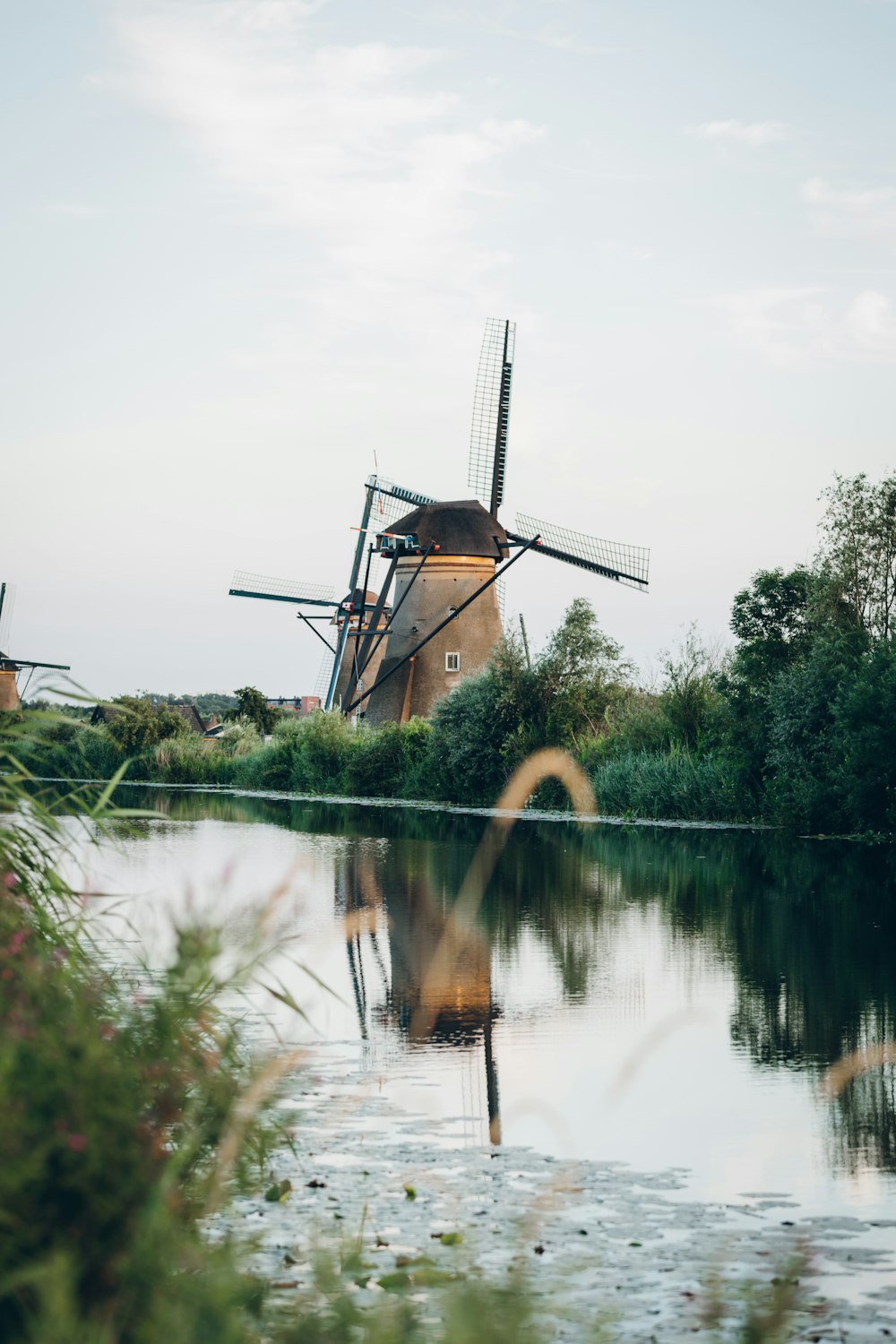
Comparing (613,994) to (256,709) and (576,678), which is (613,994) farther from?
(256,709)

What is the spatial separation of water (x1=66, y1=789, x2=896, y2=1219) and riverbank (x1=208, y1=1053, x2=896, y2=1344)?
35 centimetres

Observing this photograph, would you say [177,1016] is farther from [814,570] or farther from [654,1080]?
[814,570]

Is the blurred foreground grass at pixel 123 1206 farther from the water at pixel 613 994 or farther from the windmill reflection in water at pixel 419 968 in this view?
the windmill reflection in water at pixel 419 968

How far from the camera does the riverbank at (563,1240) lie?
4.67m

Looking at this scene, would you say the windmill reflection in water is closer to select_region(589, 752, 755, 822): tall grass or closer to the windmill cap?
select_region(589, 752, 755, 822): tall grass

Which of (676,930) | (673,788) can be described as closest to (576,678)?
(673,788)

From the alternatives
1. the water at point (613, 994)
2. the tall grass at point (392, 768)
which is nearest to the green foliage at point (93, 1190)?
the water at point (613, 994)

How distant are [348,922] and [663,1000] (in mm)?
4423

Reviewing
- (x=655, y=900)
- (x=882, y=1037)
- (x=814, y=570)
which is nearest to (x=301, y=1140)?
(x=882, y=1037)

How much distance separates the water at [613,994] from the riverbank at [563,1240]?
1.15 ft

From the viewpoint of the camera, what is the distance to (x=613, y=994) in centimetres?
1123

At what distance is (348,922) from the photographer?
1452cm

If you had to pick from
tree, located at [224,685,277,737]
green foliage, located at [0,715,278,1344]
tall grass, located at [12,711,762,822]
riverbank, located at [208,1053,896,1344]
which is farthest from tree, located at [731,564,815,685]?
tree, located at [224,685,277,737]

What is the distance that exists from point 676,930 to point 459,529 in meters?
31.0
